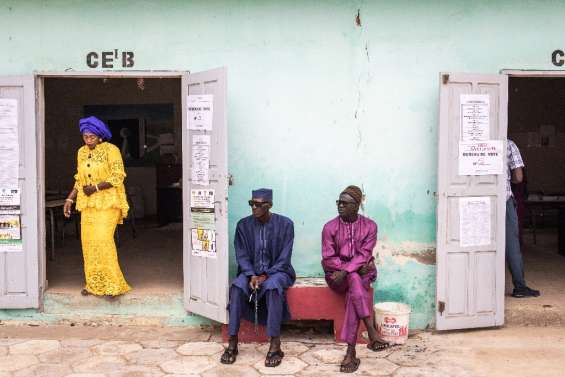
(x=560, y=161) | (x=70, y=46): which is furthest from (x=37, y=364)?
(x=560, y=161)

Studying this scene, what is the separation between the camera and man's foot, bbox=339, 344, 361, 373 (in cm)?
496

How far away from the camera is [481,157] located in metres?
5.78

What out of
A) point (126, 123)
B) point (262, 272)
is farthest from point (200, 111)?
point (126, 123)

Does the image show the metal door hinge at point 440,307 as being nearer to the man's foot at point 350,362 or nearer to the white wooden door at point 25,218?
the man's foot at point 350,362

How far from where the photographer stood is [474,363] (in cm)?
512

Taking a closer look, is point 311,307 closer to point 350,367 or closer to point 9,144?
point 350,367

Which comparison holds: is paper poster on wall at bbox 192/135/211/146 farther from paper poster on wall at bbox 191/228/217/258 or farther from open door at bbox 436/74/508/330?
open door at bbox 436/74/508/330

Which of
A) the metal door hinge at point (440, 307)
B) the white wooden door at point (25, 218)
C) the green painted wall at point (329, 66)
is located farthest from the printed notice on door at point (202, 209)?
the metal door hinge at point (440, 307)

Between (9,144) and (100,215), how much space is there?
1080mm

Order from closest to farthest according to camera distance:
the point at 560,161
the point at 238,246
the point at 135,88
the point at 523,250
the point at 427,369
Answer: the point at 427,369 → the point at 238,246 → the point at 523,250 → the point at 560,161 → the point at 135,88

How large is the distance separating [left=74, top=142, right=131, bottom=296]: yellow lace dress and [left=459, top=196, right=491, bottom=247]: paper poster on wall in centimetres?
327

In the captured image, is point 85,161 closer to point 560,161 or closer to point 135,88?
point 135,88

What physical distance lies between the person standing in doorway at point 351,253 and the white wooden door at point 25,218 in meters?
2.81

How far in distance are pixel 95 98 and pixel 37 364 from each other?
837 centimetres
